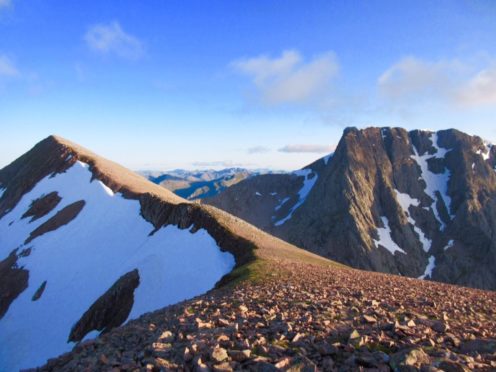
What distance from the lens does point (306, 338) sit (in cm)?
1016

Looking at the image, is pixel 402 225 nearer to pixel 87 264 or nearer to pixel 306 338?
pixel 87 264

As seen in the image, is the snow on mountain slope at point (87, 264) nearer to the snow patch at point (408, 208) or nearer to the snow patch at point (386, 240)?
the snow patch at point (386, 240)

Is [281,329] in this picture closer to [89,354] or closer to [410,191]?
[89,354]

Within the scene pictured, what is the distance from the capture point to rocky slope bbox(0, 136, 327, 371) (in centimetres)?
3703

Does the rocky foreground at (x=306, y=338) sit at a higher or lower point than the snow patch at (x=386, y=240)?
higher

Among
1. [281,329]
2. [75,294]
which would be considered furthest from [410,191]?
[281,329]

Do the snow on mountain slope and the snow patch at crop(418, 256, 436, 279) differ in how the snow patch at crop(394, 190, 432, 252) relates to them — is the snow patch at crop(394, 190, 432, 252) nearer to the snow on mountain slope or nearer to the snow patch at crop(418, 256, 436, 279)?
the snow patch at crop(418, 256, 436, 279)

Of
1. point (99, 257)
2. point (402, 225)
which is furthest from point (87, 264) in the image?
point (402, 225)

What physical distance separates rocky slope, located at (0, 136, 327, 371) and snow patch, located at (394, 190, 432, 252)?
493 feet

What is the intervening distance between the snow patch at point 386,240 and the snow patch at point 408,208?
13063mm

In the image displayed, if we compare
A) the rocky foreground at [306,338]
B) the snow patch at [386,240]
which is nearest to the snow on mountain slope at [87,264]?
the rocky foreground at [306,338]

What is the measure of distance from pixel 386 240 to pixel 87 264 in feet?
499

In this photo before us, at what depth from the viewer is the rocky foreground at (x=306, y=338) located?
327 inches

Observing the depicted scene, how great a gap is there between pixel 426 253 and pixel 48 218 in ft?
536
